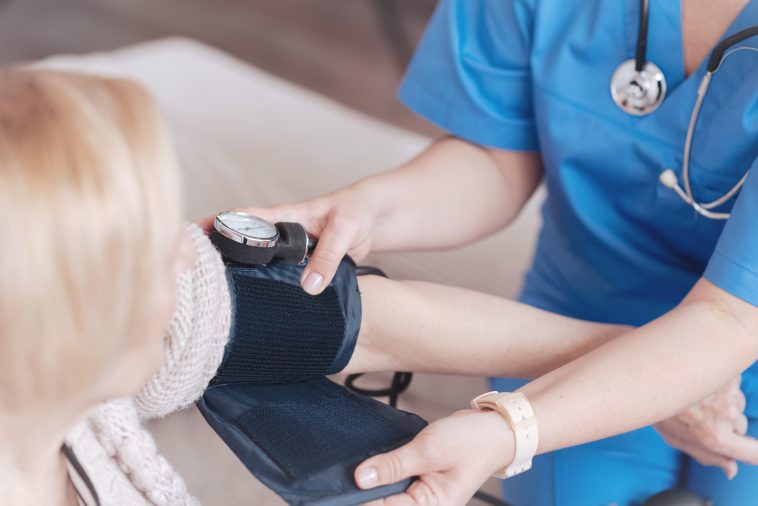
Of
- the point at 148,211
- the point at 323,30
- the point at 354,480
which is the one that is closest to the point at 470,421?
the point at 354,480

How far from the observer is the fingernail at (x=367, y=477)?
80cm

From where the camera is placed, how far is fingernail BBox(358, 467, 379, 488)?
796mm

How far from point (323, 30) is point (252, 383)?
2.24 m

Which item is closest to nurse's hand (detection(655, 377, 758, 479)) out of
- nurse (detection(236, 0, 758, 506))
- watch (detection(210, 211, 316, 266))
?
nurse (detection(236, 0, 758, 506))

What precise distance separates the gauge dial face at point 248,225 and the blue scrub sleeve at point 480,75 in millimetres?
411

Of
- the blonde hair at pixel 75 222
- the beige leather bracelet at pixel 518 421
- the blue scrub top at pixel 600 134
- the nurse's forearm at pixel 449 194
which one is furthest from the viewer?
the nurse's forearm at pixel 449 194

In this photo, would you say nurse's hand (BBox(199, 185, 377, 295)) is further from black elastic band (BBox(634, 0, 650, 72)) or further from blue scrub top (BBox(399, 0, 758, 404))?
black elastic band (BBox(634, 0, 650, 72))

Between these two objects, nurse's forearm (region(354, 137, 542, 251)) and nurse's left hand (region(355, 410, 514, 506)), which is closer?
nurse's left hand (region(355, 410, 514, 506))

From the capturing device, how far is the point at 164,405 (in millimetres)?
873

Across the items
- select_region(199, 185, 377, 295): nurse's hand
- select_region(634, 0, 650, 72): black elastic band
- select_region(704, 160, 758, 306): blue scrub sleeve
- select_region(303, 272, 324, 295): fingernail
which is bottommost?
select_region(303, 272, 324, 295): fingernail

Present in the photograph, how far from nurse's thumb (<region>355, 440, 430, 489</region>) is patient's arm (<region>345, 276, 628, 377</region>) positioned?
0.22 meters

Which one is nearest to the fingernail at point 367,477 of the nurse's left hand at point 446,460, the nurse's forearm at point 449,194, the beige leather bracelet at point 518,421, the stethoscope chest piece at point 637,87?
the nurse's left hand at point 446,460

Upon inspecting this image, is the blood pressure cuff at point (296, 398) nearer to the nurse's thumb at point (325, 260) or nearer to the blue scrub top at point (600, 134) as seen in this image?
the nurse's thumb at point (325, 260)

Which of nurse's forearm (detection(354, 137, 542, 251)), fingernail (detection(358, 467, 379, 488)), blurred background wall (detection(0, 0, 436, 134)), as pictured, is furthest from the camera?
blurred background wall (detection(0, 0, 436, 134))
